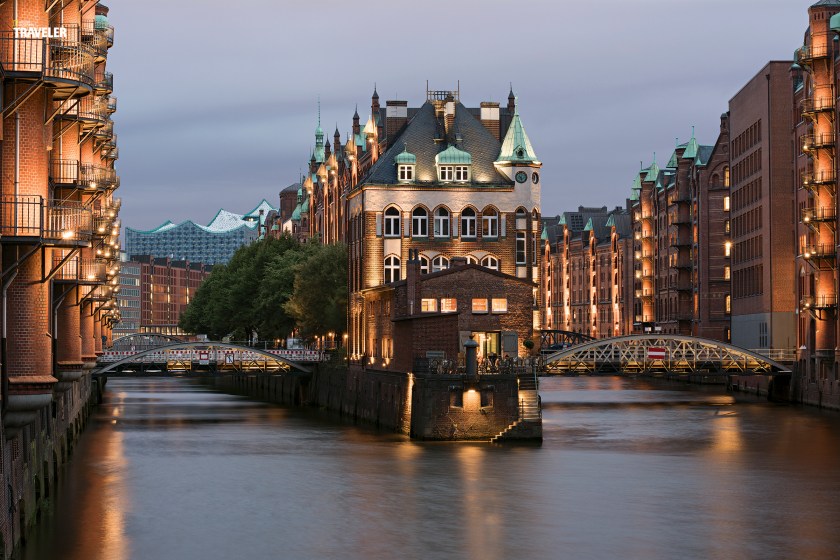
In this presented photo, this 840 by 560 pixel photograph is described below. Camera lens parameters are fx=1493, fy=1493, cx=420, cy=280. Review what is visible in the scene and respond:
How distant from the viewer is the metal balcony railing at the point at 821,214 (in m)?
98.0

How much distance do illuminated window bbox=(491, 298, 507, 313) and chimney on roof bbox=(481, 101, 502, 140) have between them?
29.9 meters

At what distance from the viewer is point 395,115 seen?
114m

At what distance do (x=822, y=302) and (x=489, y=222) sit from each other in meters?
23.0

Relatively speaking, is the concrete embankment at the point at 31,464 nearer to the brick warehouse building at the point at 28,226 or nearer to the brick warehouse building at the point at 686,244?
the brick warehouse building at the point at 28,226

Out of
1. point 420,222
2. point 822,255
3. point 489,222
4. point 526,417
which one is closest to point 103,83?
point 526,417

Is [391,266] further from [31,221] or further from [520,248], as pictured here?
[31,221]

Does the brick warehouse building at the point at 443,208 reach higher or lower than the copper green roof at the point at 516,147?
lower

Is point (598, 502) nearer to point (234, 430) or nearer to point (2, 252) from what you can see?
point (2, 252)

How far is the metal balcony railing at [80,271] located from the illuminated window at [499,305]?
28898 mm

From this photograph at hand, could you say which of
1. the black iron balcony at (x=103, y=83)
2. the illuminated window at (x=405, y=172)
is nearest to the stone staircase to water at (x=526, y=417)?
the black iron balcony at (x=103, y=83)

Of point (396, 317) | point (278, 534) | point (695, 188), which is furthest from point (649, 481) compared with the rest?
point (695, 188)

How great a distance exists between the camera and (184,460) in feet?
226

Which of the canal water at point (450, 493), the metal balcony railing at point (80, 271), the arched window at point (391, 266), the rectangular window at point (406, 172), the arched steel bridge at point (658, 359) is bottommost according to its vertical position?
the canal water at point (450, 493)

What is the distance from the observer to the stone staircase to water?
72625 millimetres
